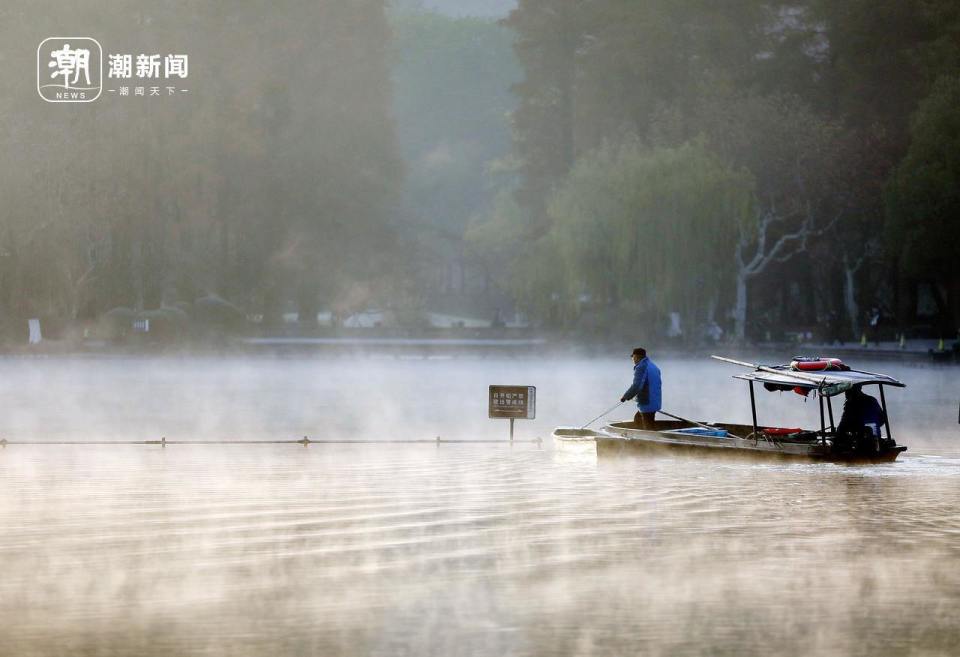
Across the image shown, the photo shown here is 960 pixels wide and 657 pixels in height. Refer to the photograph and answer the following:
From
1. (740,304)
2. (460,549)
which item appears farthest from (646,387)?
(740,304)

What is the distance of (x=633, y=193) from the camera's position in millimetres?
63719

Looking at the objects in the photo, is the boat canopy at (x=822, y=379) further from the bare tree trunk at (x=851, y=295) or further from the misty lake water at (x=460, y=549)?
the bare tree trunk at (x=851, y=295)

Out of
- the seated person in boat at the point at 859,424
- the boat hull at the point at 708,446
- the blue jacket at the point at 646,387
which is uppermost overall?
the blue jacket at the point at 646,387

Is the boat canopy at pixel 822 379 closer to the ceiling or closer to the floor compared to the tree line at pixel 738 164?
closer to the floor

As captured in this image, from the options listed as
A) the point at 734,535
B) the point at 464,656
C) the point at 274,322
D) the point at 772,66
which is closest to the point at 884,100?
the point at 772,66

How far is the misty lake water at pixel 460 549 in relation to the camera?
8.98 meters

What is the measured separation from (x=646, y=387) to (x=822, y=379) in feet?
8.61

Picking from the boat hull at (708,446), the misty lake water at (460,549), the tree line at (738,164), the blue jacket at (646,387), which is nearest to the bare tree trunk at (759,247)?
the tree line at (738,164)

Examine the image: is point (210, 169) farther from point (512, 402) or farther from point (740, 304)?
point (512, 402)

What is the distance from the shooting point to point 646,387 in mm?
20984

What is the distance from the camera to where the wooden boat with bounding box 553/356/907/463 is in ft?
63.1

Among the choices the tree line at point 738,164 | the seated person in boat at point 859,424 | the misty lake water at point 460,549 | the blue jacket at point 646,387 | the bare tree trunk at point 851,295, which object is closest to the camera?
the misty lake water at point 460,549

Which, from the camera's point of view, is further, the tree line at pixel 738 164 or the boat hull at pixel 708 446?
the tree line at pixel 738 164

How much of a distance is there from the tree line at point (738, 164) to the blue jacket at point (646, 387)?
136ft
